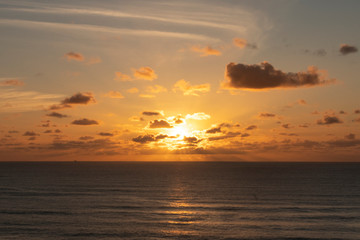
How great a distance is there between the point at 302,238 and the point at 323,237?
11.4ft

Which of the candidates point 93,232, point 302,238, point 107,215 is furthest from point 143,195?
point 302,238

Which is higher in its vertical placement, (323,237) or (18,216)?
(18,216)

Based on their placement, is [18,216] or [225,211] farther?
[225,211]

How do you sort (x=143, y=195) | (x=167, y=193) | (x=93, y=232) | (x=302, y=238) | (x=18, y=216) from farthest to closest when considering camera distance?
(x=167, y=193)
(x=143, y=195)
(x=18, y=216)
(x=93, y=232)
(x=302, y=238)

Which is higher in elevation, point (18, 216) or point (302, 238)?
point (18, 216)

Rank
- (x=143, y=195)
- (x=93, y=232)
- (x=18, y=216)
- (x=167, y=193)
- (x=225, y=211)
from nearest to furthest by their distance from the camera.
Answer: (x=93, y=232) → (x=18, y=216) → (x=225, y=211) → (x=143, y=195) → (x=167, y=193)

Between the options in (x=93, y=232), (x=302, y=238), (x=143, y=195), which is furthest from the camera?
(x=143, y=195)

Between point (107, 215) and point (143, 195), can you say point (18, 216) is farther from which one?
point (143, 195)

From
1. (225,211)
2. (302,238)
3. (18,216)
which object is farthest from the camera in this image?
(225,211)

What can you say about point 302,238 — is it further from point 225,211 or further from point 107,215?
point 107,215

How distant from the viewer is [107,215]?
263 ft

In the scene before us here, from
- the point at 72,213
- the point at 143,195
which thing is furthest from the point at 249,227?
the point at 143,195

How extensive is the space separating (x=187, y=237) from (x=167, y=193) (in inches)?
2484

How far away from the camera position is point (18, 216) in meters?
77.6
